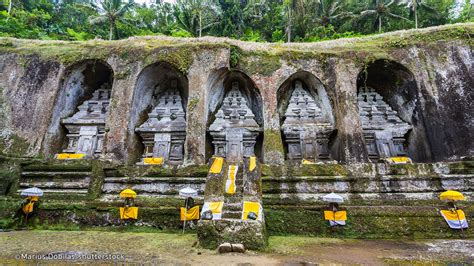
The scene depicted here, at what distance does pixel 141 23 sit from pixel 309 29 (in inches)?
672

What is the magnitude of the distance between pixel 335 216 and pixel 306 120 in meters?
7.02

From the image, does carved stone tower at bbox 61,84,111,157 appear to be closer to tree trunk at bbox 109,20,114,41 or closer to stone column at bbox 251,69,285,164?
stone column at bbox 251,69,285,164

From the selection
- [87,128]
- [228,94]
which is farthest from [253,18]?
[87,128]

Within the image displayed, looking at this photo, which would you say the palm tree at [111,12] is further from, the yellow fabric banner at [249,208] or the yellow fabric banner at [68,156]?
the yellow fabric banner at [249,208]

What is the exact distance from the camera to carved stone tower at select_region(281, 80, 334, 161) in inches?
504

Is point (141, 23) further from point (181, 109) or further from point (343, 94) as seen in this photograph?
point (343, 94)

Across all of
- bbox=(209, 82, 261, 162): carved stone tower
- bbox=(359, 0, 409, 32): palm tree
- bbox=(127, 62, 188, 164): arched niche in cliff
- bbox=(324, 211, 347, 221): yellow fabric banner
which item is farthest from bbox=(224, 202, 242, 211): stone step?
bbox=(359, 0, 409, 32): palm tree

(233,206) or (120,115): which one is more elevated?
(120,115)

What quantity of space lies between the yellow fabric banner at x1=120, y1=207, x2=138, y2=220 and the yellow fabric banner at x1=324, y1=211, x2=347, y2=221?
4.90 m

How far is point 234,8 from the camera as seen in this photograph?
90.5 feet

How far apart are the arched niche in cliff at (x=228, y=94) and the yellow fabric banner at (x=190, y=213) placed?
5792mm

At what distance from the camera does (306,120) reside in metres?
13.4

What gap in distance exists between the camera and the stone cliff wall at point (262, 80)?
1105 cm

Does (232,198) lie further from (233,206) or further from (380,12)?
(380,12)
